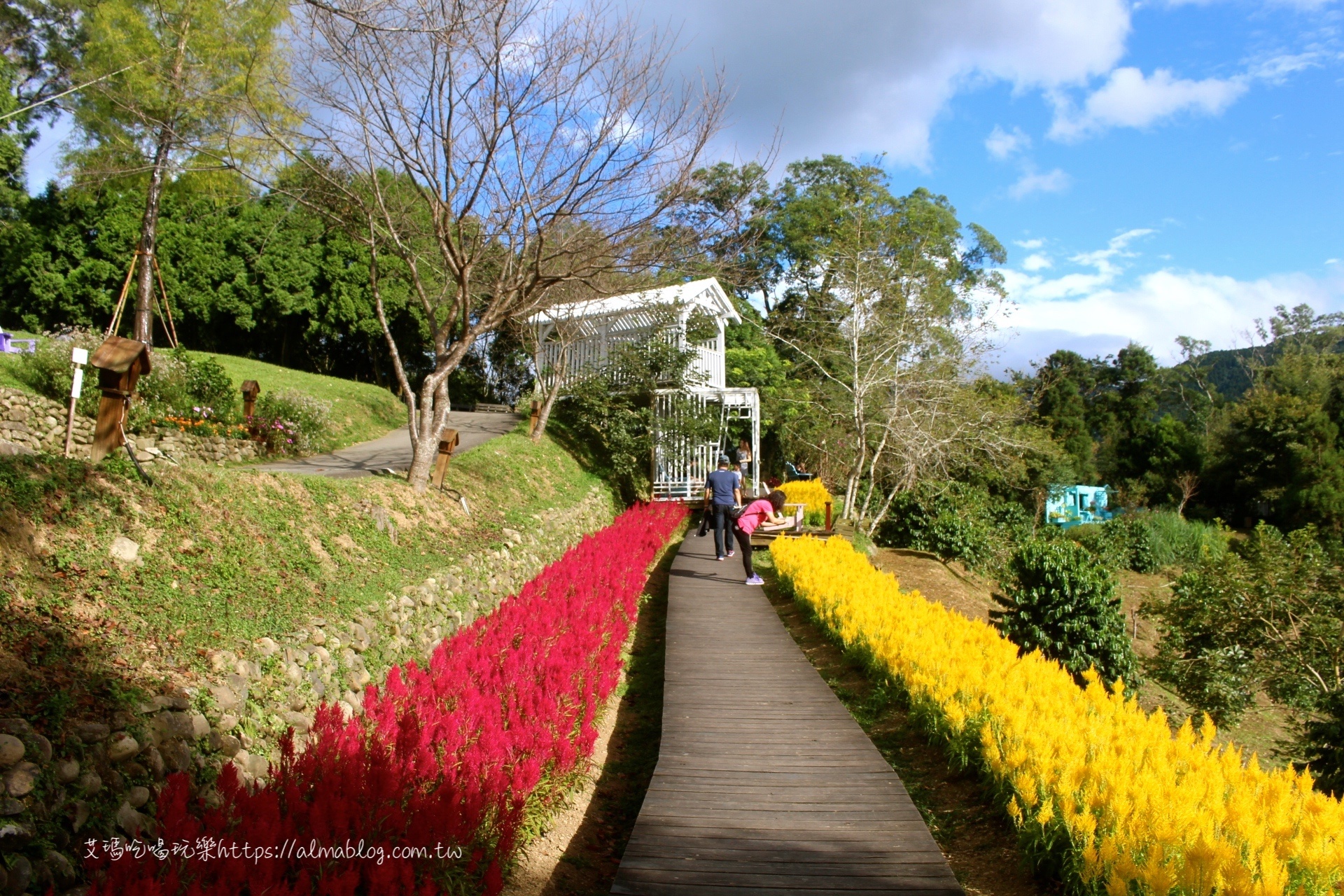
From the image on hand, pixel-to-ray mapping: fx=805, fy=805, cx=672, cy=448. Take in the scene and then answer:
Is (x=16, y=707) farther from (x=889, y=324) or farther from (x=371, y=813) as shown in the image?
(x=889, y=324)

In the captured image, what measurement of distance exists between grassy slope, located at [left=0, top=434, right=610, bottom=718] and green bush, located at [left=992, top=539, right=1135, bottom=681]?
7145 mm

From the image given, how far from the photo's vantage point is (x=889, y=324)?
17938mm

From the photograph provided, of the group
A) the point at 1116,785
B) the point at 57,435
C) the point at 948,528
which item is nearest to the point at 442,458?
the point at 57,435

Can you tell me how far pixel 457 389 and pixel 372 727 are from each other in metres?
25.9

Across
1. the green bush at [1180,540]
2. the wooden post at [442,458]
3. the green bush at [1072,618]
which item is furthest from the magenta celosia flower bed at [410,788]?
the green bush at [1180,540]

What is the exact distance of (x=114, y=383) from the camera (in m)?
5.97

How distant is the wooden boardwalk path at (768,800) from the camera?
13.2ft

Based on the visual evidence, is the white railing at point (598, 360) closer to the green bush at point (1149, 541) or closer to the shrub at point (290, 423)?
the shrub at point (290, 423)

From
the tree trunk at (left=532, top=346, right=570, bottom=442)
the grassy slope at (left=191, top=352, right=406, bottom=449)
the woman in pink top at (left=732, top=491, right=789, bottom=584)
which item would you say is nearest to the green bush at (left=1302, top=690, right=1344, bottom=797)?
the woman in pink top at (left=732, top=491, right=789, bottom=584)

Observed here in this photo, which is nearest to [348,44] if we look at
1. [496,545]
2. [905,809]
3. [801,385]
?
[496,545]

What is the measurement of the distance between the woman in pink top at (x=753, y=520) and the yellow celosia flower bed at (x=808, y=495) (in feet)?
18.6

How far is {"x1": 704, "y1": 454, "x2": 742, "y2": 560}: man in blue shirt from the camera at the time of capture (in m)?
12.2

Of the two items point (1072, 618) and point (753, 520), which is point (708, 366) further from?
point (1072, 618)

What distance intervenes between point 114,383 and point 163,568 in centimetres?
182
